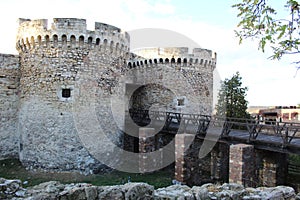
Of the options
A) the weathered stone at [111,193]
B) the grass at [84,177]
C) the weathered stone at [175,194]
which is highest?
the weathered stone at [111,193]

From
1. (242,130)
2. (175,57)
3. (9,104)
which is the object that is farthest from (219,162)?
(9,104)

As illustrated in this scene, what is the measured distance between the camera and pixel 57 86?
10727 mm

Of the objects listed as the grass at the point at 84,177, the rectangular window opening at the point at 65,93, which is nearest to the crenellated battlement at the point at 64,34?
the rectangular window opening at the point at 65,93

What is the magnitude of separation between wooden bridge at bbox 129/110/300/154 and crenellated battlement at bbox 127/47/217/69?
3146 mm

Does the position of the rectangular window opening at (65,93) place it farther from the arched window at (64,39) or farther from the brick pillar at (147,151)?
the brick pillar at (147,151)

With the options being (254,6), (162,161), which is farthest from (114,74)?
(254,6)

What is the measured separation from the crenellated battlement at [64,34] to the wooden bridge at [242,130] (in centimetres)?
489

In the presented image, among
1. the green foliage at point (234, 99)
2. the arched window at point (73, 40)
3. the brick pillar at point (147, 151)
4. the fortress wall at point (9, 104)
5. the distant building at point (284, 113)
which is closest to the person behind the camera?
the arched window at point (73, 40)

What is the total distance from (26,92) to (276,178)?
1026 cm

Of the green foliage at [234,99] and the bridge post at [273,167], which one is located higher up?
the green foliage at [234,99]

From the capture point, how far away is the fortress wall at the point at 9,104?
40.3ft

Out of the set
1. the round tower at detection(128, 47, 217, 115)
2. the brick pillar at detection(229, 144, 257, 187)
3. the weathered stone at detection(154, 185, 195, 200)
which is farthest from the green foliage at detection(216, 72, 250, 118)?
the weathered stone at detection(154, 185, 195, 200)

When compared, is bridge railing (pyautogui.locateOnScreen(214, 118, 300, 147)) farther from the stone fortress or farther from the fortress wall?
the fortress wall

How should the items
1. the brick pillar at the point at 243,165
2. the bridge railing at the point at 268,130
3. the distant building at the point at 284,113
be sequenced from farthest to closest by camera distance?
the distant building at the point at 284,113 → the brick pillar at the point at 243,165 → the bridge railing at the point at 268,130
